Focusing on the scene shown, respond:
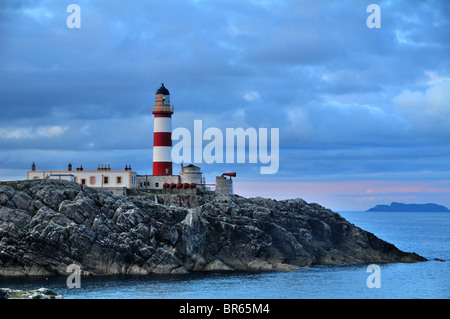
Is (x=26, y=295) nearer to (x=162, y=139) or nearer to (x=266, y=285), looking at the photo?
(x=266, y=285)

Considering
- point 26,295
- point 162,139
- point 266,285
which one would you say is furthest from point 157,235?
point 26,295

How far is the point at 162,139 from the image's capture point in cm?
11506

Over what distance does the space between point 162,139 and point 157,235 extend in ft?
88.5

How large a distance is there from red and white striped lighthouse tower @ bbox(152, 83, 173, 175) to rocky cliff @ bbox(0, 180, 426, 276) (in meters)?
11.7

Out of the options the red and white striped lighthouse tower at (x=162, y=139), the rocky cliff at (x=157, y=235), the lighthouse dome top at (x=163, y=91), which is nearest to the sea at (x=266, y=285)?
the rocky cliff at (x=157, y=235)

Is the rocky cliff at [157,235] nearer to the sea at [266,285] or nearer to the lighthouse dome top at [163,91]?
the sea at [266,285]

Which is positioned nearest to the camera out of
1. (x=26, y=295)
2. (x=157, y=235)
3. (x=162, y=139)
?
(x=26, y=295)

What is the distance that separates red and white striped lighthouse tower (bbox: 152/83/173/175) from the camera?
378 ft

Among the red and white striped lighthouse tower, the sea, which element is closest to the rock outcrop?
the sea

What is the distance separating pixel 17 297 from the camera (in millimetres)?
61781

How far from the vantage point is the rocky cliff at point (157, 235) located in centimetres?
8550

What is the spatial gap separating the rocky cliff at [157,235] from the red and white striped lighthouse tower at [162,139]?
11689mm
